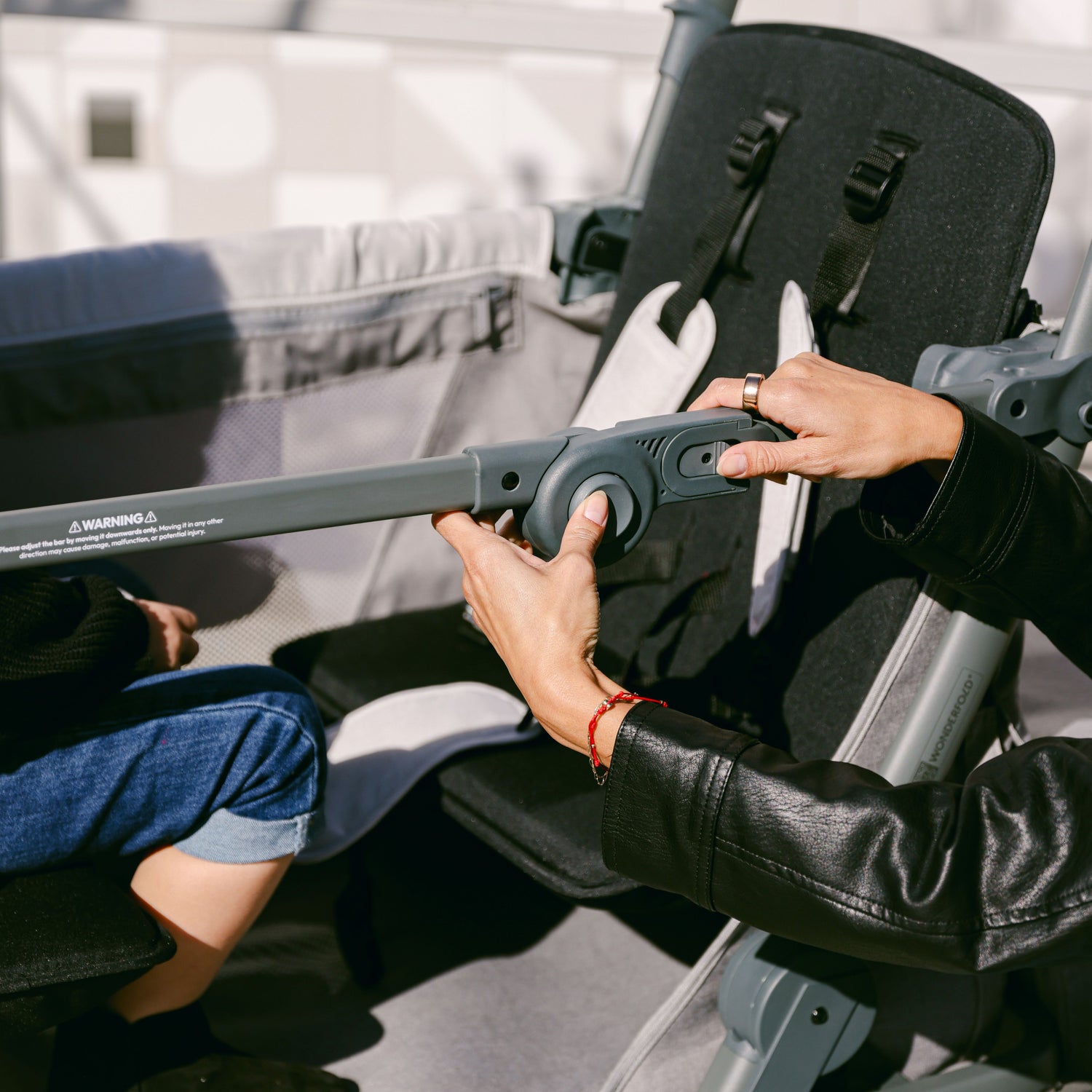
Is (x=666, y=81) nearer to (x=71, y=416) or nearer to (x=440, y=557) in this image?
(x=440, y=557)

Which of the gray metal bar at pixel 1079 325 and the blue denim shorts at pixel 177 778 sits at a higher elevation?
the gray metal bar at pixel 1079 325

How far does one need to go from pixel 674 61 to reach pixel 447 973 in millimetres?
1142

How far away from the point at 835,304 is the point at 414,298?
501 mm

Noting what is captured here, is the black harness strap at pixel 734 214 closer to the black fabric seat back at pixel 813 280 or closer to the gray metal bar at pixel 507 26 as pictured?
the black fabric seat back at pixel 813 280

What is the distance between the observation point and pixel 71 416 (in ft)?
3.86

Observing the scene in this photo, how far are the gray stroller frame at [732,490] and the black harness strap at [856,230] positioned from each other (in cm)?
18

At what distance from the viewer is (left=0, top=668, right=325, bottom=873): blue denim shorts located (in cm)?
86

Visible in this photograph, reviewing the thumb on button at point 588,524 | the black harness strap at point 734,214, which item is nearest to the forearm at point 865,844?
the thumb on button at point 588,524

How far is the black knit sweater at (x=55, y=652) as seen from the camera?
819 millimetres

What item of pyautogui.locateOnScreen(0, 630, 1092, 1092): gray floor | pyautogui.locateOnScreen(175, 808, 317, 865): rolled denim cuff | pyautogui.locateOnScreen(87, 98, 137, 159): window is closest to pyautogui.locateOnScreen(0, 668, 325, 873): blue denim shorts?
pyautogui.locateOnScreen(175, 808, 317, 865): rolled denim cuff

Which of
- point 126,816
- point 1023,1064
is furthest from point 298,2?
point 1023,1064

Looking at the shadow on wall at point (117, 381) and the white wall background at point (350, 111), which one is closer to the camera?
the shadow on wall at point (117, 381)

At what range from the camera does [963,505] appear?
767 millimetres

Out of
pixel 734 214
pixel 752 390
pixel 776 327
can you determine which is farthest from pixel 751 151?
pixel 752 390
